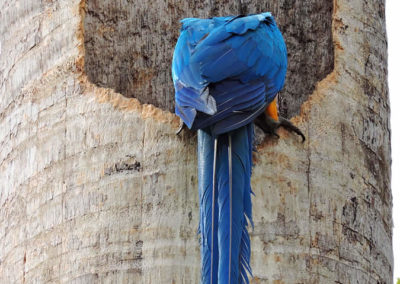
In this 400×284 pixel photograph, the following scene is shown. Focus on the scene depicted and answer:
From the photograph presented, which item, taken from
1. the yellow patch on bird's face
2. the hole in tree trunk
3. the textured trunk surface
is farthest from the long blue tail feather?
the hole in tree trunk

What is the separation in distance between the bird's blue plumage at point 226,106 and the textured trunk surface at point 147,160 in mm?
146

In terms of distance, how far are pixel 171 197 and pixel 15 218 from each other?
0.65 metres

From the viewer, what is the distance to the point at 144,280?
340 centimetres

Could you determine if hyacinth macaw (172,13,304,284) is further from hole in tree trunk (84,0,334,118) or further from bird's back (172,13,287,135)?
hole in tree trunk (84,0,334,118)

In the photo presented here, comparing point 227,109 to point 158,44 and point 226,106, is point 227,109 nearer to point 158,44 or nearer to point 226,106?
point 226,106

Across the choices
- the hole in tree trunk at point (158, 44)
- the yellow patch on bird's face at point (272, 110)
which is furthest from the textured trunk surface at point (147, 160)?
the yellow patch on bird's face at point (272, 110)

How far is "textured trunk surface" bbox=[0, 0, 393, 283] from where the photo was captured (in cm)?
347

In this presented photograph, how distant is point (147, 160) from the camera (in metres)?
3.56

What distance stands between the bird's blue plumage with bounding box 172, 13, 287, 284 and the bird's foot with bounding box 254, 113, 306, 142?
72 millimetres

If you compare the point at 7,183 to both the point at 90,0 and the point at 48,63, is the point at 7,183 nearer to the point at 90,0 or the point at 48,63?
the point at 48,63

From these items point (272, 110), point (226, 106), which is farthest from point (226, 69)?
point (272, 110)

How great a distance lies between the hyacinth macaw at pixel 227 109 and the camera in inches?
128

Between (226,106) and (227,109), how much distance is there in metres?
0.01

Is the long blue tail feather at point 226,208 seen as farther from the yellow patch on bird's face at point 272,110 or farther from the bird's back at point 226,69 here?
the yellow patch on bird's face at point 272,110
